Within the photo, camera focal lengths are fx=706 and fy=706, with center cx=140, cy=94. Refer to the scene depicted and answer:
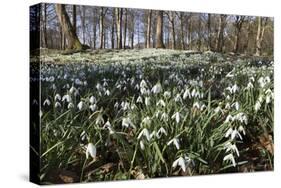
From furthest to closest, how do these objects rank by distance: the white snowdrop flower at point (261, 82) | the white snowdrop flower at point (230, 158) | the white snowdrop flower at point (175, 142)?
the white snowdrop flower at point (261, 82) < the white snowdrop flower at point (230, 158) < the white snowdrop flower at point (175, 142)

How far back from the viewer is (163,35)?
777 centimetres

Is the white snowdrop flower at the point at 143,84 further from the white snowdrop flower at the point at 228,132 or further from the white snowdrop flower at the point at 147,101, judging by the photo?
the white snowdrop flower at the point at 228,132

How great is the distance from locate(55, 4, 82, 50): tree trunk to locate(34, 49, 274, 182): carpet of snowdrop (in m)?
0.12

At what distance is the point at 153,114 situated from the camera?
757 cm

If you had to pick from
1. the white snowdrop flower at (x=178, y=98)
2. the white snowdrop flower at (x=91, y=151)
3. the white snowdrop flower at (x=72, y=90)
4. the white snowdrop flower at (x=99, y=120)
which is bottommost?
the white snowdrop flower at (x=91, y=151)

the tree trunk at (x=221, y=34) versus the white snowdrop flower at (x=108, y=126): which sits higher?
the tree trunk at (x=221, y=34)

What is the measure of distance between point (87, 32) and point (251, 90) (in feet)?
7.10

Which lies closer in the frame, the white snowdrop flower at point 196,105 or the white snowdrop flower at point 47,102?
the white snowdrop flower at point 47,102

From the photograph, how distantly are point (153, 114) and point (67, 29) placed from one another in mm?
1302

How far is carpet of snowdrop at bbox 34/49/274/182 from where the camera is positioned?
7.07 m

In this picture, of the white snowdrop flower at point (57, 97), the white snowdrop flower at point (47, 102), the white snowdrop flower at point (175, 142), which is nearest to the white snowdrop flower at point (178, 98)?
the white snowdrop flower at point (175, 142)

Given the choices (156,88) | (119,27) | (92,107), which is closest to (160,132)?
(156,88)

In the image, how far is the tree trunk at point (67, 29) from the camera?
7.12 meters

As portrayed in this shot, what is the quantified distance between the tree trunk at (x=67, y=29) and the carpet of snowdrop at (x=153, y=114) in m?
0.12
